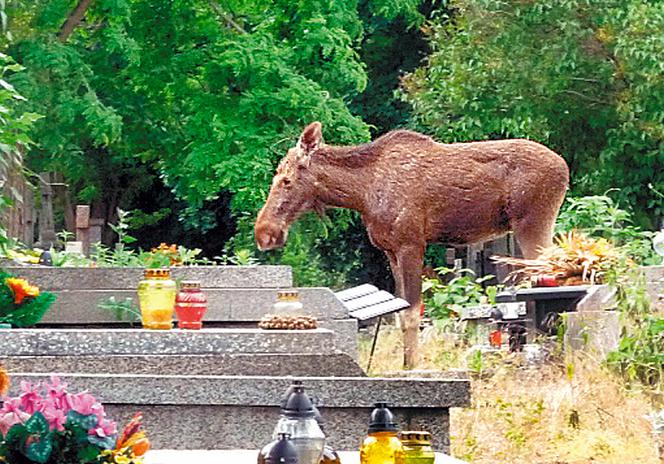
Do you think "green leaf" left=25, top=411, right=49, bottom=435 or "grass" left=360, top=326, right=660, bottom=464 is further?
"grass" left=360, top=326, right=660, bottom=464

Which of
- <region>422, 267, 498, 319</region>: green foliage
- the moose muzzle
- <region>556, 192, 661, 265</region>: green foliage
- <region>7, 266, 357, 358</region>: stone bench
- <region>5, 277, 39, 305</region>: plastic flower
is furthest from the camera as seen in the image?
<region>422, 267, 498, 319</region>: green foliage

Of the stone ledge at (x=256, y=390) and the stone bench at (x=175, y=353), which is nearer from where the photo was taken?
the stone ledge at (x=256, y=390)

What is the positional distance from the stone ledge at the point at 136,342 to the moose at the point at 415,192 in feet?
12.8

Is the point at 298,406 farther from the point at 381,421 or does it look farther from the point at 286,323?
the point at 286,323

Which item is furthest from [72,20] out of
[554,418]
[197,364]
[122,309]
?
[197,364]

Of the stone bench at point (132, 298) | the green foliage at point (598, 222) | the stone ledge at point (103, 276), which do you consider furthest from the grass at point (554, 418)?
the green foliage at point (598, 222)

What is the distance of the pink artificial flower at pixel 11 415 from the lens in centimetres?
400

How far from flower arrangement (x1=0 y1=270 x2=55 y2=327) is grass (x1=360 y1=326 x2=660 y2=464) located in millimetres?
2614

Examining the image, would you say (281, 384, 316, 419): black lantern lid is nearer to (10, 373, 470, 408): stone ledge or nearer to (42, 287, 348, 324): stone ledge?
(10, 373, 470, 408): stone ledge

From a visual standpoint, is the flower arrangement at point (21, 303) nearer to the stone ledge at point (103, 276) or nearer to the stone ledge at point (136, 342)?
the stone ledge at point (136, 342)

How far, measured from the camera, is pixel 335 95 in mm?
22875

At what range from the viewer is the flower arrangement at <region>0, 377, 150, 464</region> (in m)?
3.94

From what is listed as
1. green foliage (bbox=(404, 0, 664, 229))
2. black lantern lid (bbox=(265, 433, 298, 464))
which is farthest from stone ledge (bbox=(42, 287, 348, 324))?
green foliage (bbox=(404, 0, 664, 229))

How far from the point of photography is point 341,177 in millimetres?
11805
